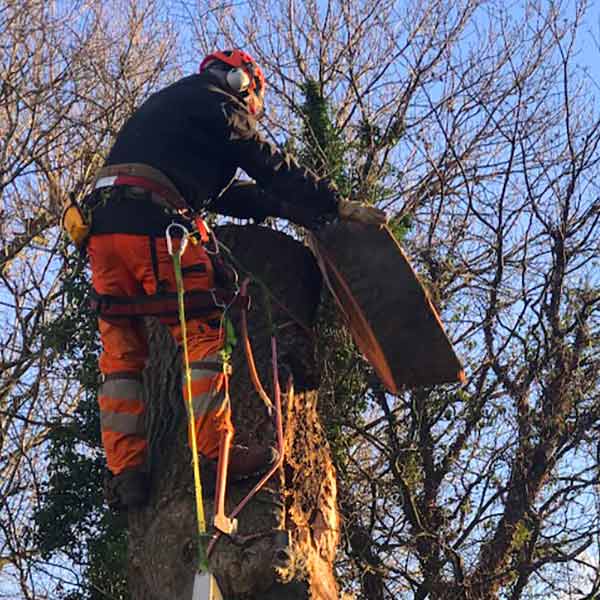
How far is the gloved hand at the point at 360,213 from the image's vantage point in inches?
184

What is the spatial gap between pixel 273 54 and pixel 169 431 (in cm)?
591

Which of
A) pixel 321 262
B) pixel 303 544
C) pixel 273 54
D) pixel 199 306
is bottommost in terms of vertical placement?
pixel 303 544

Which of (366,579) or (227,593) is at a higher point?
(366,579)

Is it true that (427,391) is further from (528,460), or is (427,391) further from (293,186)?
(293,186)

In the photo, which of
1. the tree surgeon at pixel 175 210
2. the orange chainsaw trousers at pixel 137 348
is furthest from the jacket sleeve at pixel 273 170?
the orange chainsaw trousers at pixel 137 348

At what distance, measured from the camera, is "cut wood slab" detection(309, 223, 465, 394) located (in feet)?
15.5

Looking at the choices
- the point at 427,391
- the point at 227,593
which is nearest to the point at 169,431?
the point at 227,593

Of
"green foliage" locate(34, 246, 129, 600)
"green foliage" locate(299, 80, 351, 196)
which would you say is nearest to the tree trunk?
"green foliage" locate(34, 246, 129, 600)

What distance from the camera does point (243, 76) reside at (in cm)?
472

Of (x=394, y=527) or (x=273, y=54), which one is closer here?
→ (x=394, y=527)

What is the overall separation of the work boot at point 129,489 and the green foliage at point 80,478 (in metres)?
2.07

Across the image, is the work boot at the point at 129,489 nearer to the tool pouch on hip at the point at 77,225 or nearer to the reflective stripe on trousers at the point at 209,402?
the reflective stripe on trousers at the point at 209,402

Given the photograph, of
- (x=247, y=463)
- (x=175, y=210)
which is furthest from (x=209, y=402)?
(x=175, y=210)

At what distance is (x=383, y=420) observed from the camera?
696 cm
